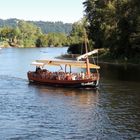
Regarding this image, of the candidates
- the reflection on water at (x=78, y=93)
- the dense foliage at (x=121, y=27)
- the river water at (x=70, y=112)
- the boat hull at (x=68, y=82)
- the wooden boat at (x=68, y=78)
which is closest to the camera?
the river water at (x=70, y=112)

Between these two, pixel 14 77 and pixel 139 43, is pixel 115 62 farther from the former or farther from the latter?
pixel 14 77

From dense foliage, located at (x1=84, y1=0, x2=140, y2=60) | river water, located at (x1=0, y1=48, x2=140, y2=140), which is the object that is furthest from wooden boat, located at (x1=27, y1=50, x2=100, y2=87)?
dense foliage, located at (x1=84, y1=0, x2=140, y2=60)

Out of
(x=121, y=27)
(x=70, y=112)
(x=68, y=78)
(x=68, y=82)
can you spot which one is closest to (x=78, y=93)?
(x=68, y=82)

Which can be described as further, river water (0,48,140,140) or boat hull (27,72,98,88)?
boat hull (27,72,98,88)

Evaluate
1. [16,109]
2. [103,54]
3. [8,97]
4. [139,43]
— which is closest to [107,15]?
[103,54]

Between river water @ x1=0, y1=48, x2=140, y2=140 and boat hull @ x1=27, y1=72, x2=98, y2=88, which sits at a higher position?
boat hull @ x1=27, y1=72, x2=98, y2=88

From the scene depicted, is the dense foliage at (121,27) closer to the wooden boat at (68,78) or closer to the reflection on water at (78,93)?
the wooden boat at (68,78)

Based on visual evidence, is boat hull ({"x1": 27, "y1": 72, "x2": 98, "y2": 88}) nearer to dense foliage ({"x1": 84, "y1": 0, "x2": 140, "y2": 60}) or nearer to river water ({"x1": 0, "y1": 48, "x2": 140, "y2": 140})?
river water ({"x1": 0, "y1": 48, "x2": 140, "y2": 140})

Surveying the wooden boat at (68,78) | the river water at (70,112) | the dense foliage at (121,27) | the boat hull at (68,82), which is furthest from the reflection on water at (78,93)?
the dense foliage at (121,27)

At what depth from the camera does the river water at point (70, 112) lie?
49.5 meters

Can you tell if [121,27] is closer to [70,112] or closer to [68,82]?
[68,82]

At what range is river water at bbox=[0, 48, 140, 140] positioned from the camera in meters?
49.5

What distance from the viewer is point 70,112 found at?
60812 mm

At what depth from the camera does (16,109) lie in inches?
2467
